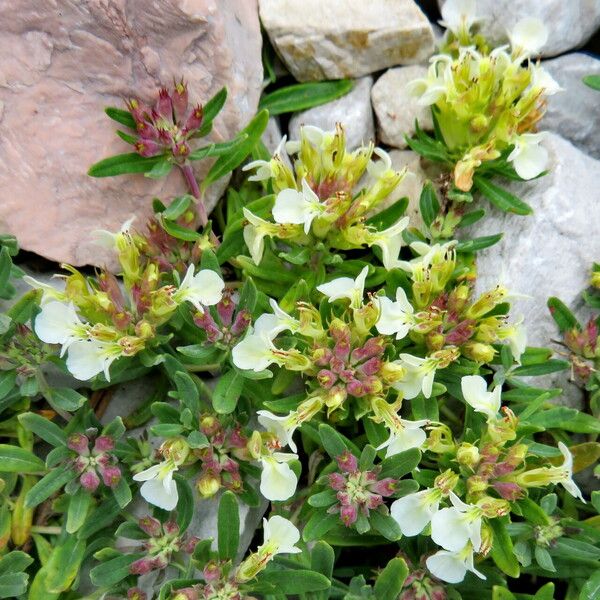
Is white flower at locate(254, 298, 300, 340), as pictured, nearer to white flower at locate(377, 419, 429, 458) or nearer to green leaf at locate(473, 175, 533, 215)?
white flower at locate(377, 419, 429, 458)

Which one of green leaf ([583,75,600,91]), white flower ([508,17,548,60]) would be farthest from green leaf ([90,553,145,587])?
green leaf ([583,75,600,91])

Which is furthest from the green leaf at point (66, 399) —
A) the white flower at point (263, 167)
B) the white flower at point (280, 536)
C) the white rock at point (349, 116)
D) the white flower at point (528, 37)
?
the white flower at point (528, 37)

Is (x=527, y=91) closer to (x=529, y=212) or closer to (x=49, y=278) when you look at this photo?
(x=529, y=212)

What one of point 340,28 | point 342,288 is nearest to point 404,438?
point 342,288

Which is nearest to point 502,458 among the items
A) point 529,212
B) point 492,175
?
point 529,212

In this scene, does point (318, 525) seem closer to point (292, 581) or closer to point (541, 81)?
point (292, 581)

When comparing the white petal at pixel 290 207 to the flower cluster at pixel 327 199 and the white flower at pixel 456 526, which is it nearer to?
the flower cluster at pixel 327 199
